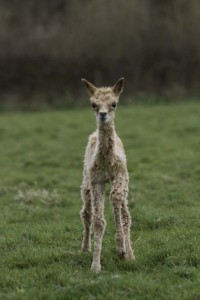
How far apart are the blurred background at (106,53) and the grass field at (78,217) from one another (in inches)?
400

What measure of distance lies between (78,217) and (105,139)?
12.9 ft

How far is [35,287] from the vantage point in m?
7.36

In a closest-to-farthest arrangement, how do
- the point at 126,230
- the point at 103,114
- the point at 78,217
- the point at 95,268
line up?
the point at 103,114 < the point at 95,268 < the point at 126,230 < the point at 78,217

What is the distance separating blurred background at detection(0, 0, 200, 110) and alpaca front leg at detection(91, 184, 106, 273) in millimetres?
25859

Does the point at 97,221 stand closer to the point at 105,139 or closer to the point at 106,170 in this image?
the point at 106,170

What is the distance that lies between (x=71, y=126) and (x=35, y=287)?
17354 millimetres

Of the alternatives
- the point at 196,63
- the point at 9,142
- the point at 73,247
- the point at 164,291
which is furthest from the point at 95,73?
the point at 164,291

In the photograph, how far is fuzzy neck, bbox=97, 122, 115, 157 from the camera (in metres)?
7.95

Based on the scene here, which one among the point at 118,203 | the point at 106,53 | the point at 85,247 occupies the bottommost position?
the point at 85,247

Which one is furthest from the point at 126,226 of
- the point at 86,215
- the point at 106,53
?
the point at 106,53

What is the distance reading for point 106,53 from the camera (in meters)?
35.1

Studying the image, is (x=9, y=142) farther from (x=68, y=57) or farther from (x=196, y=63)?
(x=196, y=63)

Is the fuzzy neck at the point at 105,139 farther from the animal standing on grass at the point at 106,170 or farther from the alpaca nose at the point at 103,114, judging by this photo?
the alpaca nose at the point at 103,114

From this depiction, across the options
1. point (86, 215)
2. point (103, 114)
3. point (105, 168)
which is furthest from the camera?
point (86, 215)
